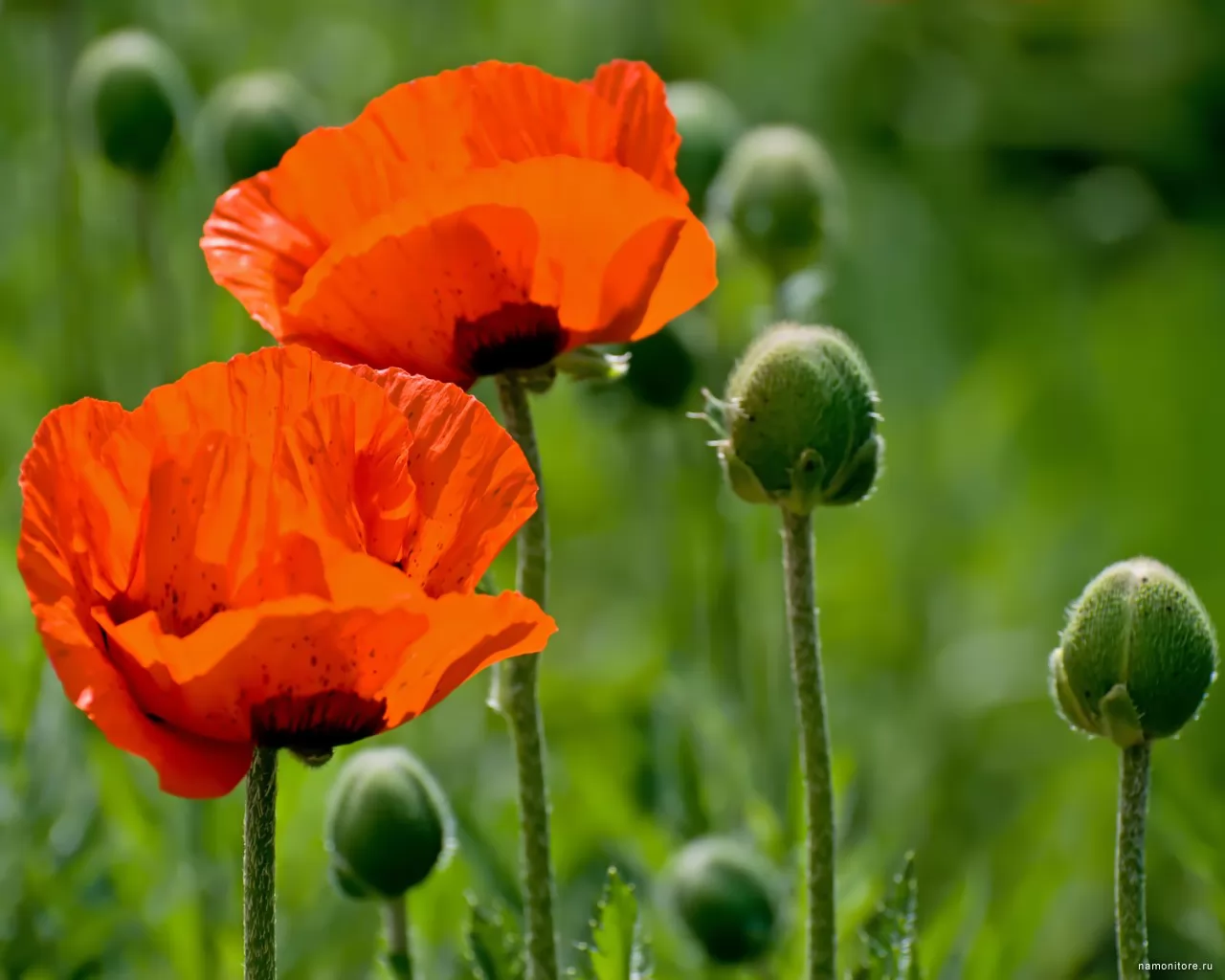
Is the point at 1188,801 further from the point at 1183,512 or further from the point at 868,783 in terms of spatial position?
the point at 1183,512

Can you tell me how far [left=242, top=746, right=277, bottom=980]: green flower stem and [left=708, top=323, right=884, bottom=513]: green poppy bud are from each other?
0.30 m

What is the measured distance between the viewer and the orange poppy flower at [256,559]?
0.70 meters

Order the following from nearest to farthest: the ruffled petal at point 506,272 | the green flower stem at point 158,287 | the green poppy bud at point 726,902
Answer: the ruffled petal at point 506,272, the green poppy bud at point 726,902, the green flower stem at point 158,287

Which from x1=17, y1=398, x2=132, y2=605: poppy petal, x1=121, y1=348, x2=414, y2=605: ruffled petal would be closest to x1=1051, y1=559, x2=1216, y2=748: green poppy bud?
x1=121, y1=348, x2=414, y2=605: ruffled petal

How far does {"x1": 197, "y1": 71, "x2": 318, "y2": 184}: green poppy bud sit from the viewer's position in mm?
1583

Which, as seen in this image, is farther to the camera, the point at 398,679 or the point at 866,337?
the point at 866,337

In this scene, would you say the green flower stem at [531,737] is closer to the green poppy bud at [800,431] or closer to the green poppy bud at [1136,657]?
the green poppy bud at [800,431]

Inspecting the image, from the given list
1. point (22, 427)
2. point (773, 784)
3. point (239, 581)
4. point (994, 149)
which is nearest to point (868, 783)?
point (773, 784)

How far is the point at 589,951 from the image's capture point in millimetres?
969

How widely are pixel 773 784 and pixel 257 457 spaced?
105 centimetres

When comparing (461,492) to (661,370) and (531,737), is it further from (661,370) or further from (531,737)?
(661,370)

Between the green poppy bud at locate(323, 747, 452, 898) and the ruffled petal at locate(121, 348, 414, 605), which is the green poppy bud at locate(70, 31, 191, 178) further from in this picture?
the ruffled petal at locate(121, 348, 414, 605)

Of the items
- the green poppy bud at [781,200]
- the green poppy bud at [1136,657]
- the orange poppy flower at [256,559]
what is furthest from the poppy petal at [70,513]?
the green poppy bud at [781,200]

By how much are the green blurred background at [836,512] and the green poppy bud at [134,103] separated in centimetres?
7
